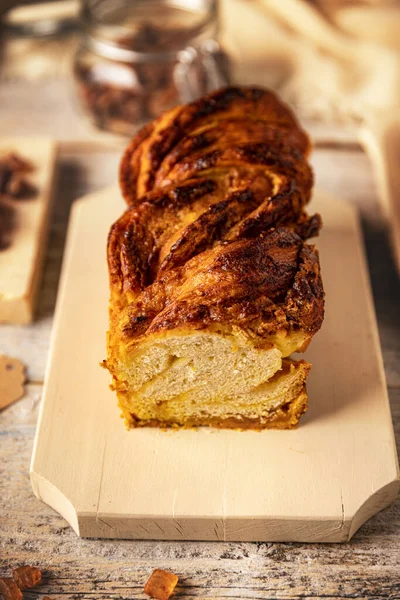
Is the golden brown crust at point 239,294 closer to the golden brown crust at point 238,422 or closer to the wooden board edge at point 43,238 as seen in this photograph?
the golden brown crust at point 238,422

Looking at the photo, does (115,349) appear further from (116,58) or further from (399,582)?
(116,58)

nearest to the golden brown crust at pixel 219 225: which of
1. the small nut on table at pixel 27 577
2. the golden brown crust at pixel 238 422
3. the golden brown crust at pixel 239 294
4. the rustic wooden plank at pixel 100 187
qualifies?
the golden brown crust at pixel 239 294

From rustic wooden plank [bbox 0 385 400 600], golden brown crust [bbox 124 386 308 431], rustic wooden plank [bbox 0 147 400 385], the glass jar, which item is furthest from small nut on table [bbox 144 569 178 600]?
the glass jar

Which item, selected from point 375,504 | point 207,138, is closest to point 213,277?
point 207,138

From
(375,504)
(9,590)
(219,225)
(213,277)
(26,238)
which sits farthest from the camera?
(26,238)

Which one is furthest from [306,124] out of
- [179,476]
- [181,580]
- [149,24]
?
[181,580]

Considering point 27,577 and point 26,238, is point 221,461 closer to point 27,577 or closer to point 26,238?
point 27,577
